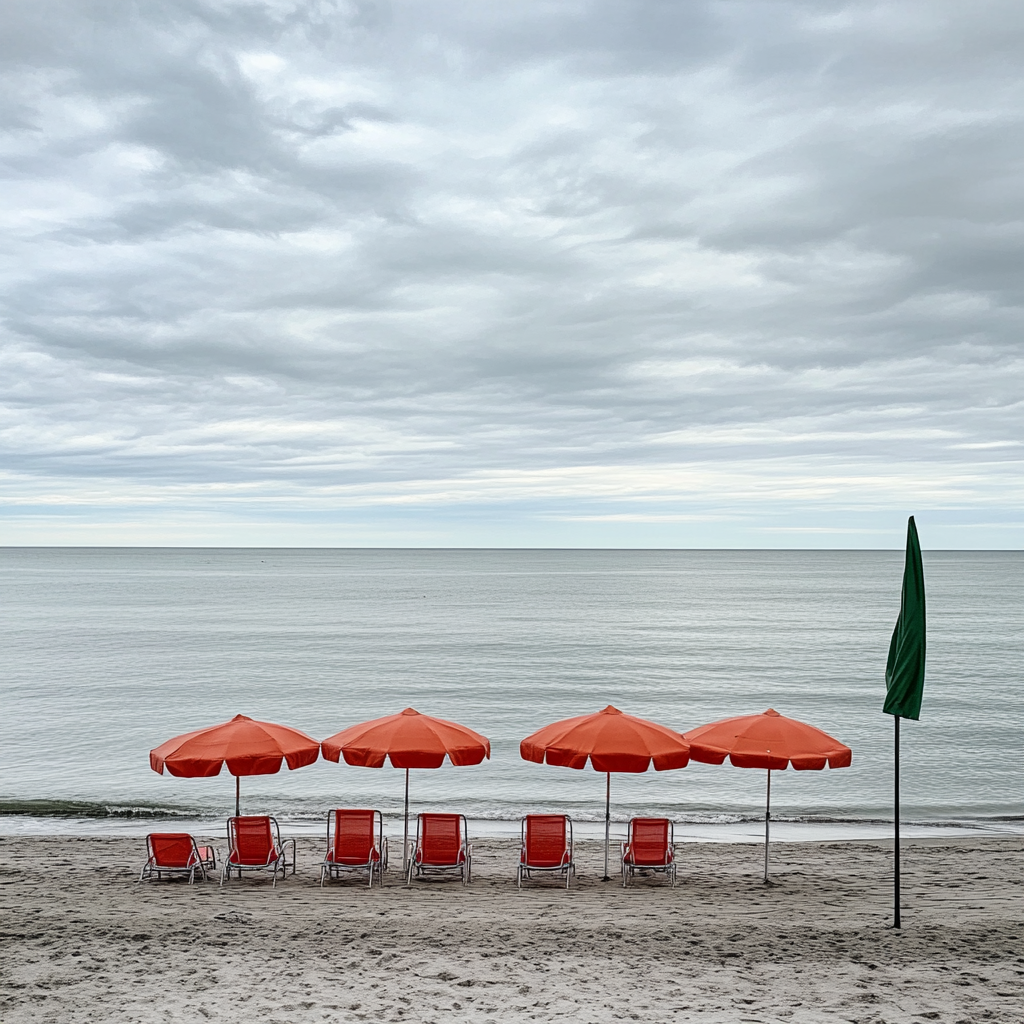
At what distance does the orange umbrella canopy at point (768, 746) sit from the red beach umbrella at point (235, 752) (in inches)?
178

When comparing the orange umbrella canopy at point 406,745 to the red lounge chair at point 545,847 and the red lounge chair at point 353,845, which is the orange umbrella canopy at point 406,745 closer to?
the red lounge chair at point 353,845

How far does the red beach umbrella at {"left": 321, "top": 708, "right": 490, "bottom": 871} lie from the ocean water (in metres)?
6.74

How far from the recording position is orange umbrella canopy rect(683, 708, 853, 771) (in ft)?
34.1

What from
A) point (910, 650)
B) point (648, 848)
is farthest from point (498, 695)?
point (910, 650)

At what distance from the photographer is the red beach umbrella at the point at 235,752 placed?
420 inches

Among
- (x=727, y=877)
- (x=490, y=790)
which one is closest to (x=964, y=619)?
(x=490, y=790)

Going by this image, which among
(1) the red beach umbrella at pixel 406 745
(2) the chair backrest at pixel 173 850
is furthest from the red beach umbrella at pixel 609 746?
(2) the chair backrest at pixel 173 850

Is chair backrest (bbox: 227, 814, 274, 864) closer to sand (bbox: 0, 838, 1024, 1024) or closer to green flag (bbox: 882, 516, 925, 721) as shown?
sand (bbox: 0, 838, 1024, 1024)

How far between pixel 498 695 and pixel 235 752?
2203 centimetres

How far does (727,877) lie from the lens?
12.5 metres

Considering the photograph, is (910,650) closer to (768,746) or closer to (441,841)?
(768,746)

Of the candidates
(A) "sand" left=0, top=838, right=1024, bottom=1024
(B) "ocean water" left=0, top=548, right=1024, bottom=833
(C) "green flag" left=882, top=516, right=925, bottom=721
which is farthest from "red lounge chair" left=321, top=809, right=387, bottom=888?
(C) "green flag" left=882, top=516, right=925, bottom=721

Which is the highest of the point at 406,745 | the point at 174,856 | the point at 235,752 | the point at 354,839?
the point at 406,745

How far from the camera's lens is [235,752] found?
1080 centimetres
